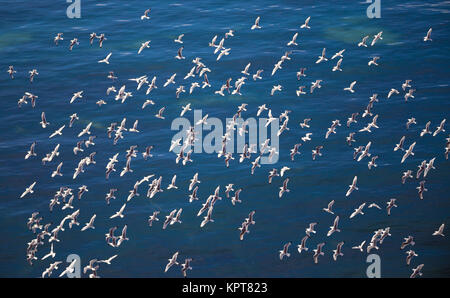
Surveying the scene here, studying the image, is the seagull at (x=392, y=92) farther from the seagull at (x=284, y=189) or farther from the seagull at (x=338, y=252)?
the seagull at (x=338, y=252)

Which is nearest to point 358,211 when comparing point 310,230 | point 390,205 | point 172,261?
point 390,205

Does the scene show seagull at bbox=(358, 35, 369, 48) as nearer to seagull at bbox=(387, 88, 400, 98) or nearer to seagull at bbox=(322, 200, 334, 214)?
seagull at bbox=(387, 88, 400, 98)

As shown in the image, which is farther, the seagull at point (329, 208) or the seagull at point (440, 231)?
the seagull at point (329, 208)

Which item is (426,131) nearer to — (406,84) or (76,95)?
(406,84)

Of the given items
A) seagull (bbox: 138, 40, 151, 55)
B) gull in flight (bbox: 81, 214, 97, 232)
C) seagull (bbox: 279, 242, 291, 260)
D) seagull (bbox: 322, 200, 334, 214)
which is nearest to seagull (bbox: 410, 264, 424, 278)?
seagull (bbox: 322, 200, 334, 214)

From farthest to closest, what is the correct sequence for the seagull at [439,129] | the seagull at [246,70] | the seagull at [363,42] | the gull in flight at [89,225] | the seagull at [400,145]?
the seagull at [363,42], the seagull at [246,70], the seagull at [439,129], the seagull at [400,145], the gull in flight at [89,225]

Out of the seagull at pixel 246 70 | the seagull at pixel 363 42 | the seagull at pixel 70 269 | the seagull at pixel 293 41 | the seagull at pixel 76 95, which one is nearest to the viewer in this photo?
the seagull at pixel 70 269

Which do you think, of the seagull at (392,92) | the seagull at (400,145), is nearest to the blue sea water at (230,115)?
the seagull at (392,92)

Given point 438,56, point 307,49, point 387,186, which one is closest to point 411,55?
point 438,56
